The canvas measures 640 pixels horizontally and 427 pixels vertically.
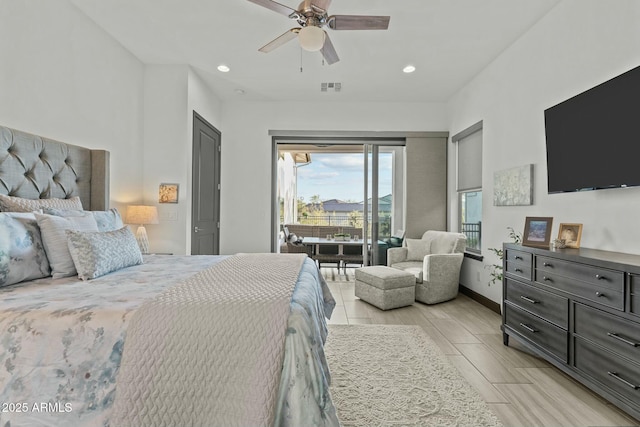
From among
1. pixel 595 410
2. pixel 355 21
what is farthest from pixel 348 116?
pixel 595 410

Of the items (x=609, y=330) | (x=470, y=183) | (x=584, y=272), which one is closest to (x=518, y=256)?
(x=584, y=272)

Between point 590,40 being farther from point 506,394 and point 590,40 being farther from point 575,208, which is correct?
point 506,394

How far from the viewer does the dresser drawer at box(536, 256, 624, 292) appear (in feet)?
5.87

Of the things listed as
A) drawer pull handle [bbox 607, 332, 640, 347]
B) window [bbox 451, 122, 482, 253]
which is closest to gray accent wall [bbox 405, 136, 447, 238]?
window [bbox 451, 122, 482, 253]

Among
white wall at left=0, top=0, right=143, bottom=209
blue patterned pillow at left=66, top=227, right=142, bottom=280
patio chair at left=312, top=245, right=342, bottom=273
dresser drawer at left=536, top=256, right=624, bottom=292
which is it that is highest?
white wall at left=0, top=0, right=143, bottom=209

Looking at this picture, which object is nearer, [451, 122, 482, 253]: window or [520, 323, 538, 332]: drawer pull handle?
[520, 323, 538, 332]: drawer pull handle

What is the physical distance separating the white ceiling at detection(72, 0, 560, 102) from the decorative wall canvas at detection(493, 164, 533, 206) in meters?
1.33

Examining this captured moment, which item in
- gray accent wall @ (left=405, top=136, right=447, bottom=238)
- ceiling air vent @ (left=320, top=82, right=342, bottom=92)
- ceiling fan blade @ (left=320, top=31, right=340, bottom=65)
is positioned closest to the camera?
ceiling fan blade @ (left=320, top=31, right=340, bottom=65)

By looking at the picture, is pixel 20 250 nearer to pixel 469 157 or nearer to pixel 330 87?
pixel 330 87

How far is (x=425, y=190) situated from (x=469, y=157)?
0.87 m

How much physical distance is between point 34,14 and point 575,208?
14.3 ft

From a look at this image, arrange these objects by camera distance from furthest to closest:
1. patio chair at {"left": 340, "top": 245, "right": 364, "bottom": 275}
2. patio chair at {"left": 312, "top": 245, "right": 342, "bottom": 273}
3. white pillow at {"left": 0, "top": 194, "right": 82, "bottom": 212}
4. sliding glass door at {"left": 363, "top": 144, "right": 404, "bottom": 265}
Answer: patio chair at {"left": 312, "top": 245, "right": 342, "bottom": 273}, patio chair at {"left": 340, "top": 245, "right": 364, "bottom": 275}, sliding glass door at {"left": 363, "top": 144, "right": 404, "bottom": 265}, white pillow at {"left": 0, "top": 194, "right": 82, "bottom": 212}

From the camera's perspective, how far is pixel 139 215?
3508 mm

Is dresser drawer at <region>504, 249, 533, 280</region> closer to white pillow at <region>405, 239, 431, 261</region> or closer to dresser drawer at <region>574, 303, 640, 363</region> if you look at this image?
dresser drawer at <region>574, 303, 640, 363</region>
